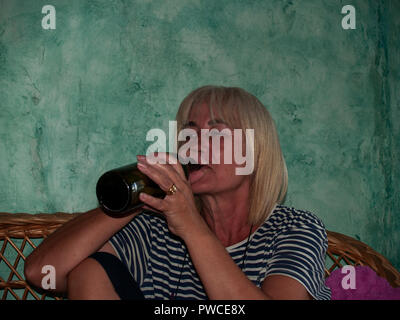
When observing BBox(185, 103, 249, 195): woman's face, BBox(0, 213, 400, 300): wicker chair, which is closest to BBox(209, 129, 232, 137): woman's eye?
BBox(185, 103, 249, 195): woman's face

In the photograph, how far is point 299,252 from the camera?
2.78 feet

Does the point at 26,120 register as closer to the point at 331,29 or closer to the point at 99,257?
the point at 99,257

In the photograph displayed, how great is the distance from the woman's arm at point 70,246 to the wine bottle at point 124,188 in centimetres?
17

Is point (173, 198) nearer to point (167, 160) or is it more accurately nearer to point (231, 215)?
point (167, 160)

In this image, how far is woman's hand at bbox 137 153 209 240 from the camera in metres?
0.68

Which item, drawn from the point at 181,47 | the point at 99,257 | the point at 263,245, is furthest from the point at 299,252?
the point at 181,47

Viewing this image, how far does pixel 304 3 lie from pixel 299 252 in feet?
3.23

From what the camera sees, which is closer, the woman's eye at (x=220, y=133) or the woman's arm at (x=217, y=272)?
the woman's arm at (x=217, y=272)

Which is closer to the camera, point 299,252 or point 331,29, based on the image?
point 299,252

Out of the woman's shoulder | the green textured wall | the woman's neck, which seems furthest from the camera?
the green textured wall

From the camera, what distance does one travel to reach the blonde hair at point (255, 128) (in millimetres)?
995

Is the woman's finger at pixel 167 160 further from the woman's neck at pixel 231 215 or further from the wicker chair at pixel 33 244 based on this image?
the wicker chair at pixel 33 244

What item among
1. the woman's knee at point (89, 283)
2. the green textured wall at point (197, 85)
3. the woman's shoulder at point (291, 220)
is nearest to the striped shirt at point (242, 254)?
the woman's shoulder at point (291, 220)

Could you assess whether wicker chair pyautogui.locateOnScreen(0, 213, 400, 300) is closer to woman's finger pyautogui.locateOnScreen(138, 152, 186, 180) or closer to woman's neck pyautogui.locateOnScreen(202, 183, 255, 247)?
woman's neck pyautogui.locateOnScreen(202, 183, 255, 247)
